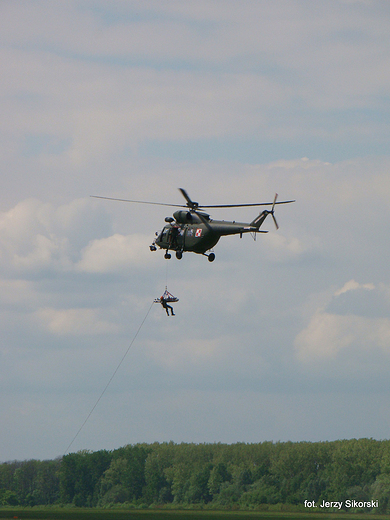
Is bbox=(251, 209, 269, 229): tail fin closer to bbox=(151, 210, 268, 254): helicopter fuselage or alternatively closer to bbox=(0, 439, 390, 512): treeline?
bbox=(151, 210, 268, 254): helicopter fuselage

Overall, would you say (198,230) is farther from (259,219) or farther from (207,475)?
(207,475)

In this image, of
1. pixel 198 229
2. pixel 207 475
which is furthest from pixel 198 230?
pixel 207 475

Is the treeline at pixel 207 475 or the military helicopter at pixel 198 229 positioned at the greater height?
the military helicopter at pixel 198 229

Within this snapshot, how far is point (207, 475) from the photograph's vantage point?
563 ft

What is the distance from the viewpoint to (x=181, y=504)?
164625 mm

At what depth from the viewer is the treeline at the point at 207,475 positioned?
150250mm

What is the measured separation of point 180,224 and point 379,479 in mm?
92362

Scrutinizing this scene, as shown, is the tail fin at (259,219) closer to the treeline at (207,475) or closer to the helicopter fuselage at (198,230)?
the helicopter fuselage at (198,230)

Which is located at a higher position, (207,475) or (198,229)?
(198,229)

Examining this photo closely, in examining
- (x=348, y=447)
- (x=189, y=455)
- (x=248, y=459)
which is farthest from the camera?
(x=189, y=455)

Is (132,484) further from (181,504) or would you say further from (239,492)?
(239,492)

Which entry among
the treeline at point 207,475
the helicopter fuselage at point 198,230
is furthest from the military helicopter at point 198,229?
the treeline at point 207,475

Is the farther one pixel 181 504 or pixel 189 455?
pixel 189 455

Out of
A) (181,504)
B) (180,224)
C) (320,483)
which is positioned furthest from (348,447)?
(180,224)
